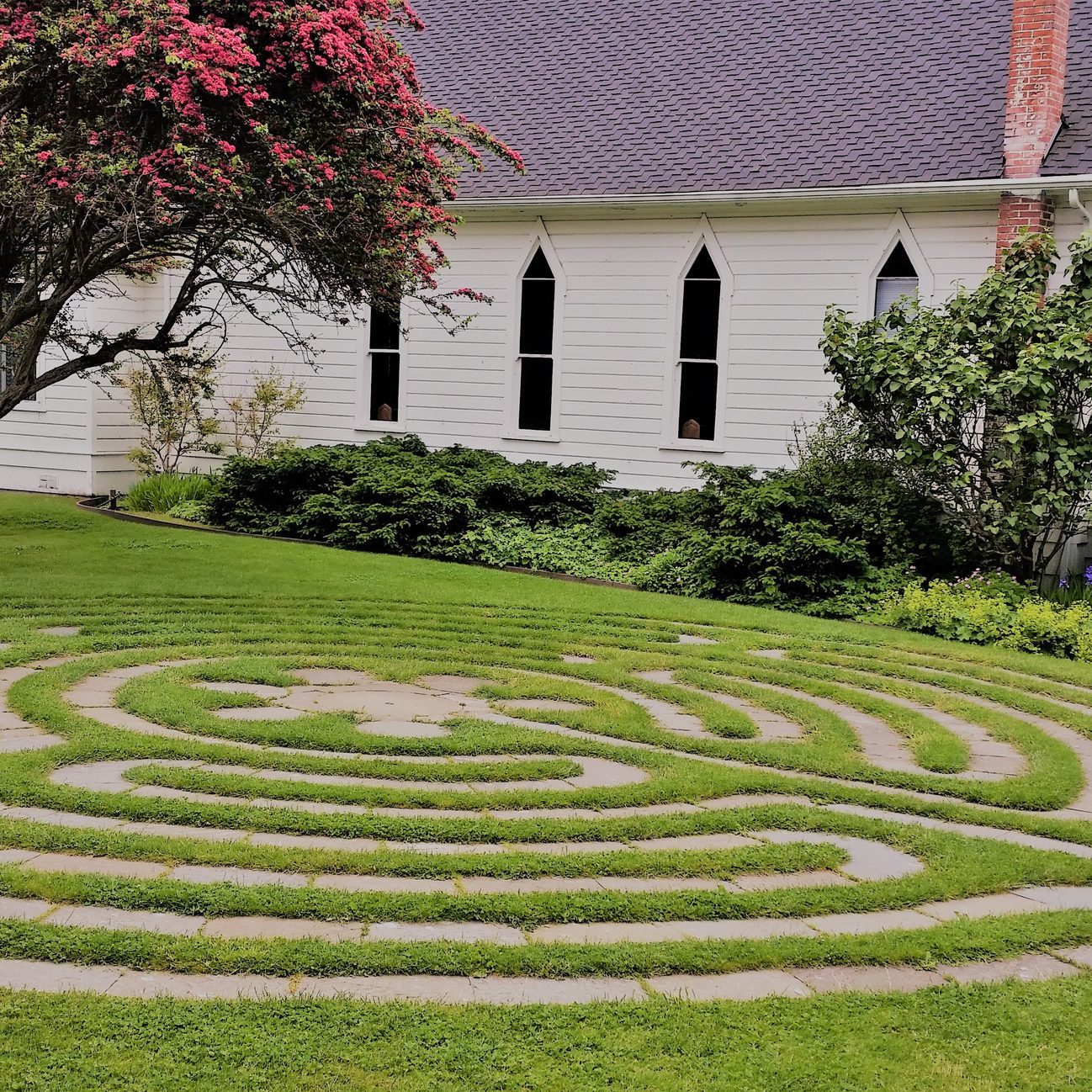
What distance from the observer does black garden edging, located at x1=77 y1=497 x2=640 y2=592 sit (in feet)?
42.0

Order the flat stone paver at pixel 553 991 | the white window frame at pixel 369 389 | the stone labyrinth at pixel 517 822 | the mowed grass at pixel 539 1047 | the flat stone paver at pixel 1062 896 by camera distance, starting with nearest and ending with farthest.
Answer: the mowed grass at pixel 539 1047 → the flat stone paver at pixel 553 991 → the stone labyrinth at pixel 517 822 → the flat stone paver at pixel 1062 896 → the white window frame at pixel 369 389

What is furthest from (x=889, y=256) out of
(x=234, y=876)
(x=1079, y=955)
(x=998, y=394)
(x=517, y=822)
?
(x=234, y=876)

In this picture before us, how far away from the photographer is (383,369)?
17453 millimetres

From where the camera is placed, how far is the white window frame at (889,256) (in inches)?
542

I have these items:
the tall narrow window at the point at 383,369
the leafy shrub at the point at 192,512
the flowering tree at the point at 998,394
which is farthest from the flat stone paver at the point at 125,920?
the tall narrow window at the point at 383,369

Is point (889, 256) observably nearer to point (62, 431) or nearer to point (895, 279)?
point (895, 279)

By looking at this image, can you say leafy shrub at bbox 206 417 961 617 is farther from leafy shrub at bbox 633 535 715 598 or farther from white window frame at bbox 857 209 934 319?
white window frame at bbox 857 209 934 319

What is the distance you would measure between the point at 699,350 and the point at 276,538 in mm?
5656

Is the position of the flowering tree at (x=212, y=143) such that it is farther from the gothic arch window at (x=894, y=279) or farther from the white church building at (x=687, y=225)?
the gothic arch window at (x=894, y=279)

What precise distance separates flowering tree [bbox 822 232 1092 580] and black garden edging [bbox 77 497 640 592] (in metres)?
3.12

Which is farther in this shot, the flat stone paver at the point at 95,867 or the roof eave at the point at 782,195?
the roof eave at the point at 782,195

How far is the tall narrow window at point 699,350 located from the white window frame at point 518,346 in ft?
5.36

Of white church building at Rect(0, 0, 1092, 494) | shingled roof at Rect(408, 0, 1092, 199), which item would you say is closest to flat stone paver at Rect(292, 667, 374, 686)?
white church building at Rect(0, 0, 1092, 494)

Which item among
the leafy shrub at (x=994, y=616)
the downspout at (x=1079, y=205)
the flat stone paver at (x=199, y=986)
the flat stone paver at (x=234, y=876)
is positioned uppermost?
the downspout at (x=1079, y=205)
